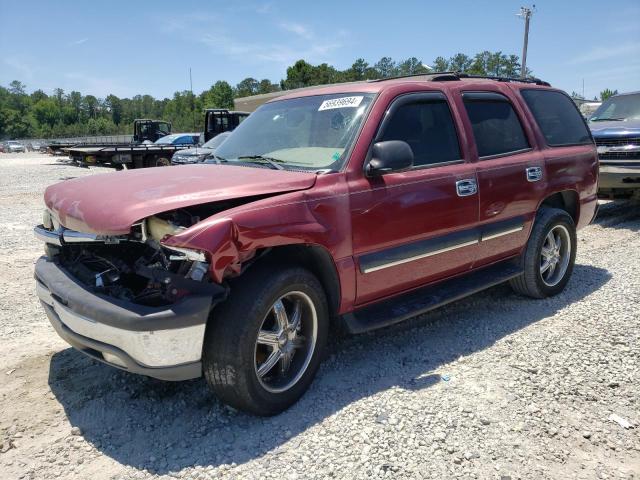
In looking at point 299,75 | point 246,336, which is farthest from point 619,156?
point 299,75

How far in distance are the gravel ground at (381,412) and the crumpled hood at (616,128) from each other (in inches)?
206

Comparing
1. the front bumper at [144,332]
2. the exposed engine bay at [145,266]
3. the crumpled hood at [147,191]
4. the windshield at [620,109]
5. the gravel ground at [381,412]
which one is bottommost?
the gravel ground at [381,412]

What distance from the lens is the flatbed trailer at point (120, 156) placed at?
605 inches

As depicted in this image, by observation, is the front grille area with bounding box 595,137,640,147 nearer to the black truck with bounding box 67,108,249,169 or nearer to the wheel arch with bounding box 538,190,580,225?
the wheel arch with bounding box 538,190,580,225

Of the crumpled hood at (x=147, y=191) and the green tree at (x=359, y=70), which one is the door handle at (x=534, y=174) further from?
the green tree at (x=359, y=70)

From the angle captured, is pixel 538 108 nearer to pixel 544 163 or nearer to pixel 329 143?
pixel 544 163

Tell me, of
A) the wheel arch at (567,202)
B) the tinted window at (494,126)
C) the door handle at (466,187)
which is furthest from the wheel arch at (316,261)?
the wheel arch at (567,202)

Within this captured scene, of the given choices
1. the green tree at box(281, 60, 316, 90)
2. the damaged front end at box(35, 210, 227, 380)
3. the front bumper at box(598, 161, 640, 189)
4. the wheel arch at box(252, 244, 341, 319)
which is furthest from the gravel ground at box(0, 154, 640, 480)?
the green tree at box(281, 60, 316, 90)

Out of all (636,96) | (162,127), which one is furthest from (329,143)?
(162,127)

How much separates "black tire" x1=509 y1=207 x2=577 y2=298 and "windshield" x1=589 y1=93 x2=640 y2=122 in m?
6.12

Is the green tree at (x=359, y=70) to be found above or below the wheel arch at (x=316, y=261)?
above

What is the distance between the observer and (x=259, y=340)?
284 cm

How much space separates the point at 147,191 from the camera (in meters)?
2.72

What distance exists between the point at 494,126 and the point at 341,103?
1.54 meters
